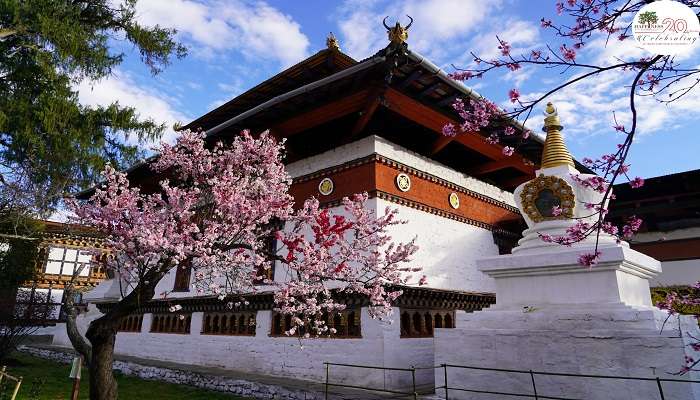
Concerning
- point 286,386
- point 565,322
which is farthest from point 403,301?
point 565,322

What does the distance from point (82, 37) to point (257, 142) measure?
5.19 meters

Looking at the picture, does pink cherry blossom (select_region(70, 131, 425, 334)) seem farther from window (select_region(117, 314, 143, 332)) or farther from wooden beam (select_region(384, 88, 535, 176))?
window (select_region(117, 314, 143, 332))

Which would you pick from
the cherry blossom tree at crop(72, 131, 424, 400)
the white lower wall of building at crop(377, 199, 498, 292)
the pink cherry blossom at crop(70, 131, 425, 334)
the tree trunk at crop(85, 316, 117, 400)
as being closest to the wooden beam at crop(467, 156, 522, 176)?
the white lower wall of building at crop(377, 199, 498, 292)

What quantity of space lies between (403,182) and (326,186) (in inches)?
78.3

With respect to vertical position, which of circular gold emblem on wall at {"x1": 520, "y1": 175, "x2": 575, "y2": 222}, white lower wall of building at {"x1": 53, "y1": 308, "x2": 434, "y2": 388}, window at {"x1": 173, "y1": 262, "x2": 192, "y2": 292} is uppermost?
circular gold emblem on wall at {"x1": 520, "y1": 175, "x2": 575, "y2": 222}

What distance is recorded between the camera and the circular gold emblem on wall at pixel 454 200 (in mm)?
11747

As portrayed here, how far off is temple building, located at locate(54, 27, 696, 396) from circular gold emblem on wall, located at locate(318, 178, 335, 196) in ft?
0.09

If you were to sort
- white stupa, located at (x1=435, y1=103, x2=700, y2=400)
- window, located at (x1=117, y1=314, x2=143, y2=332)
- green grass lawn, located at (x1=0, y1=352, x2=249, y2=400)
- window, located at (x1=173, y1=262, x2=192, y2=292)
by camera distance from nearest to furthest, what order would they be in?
white stupa, located at (x1=435, y1=103, x2=700, y2=400) < green grass lawn, located at (x1=0, y1=352, x2=249, y2=400) < window, located at (x1=173, y1=262, x2=192, y2=292) < window, located at (x1=117, y1=314, x2=143, y2=332)

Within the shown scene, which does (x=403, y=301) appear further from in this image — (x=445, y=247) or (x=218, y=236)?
(x=218, y=236)

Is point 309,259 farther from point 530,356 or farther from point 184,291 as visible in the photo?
point 184,291

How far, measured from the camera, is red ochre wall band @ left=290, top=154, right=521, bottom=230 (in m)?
9.92

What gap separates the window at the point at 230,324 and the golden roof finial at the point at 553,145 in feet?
26.3

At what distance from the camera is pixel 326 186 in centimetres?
1080

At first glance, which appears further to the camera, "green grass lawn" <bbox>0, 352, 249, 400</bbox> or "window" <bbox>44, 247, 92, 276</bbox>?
"window" <bbox>44, 247, 92, 276</bbox>
